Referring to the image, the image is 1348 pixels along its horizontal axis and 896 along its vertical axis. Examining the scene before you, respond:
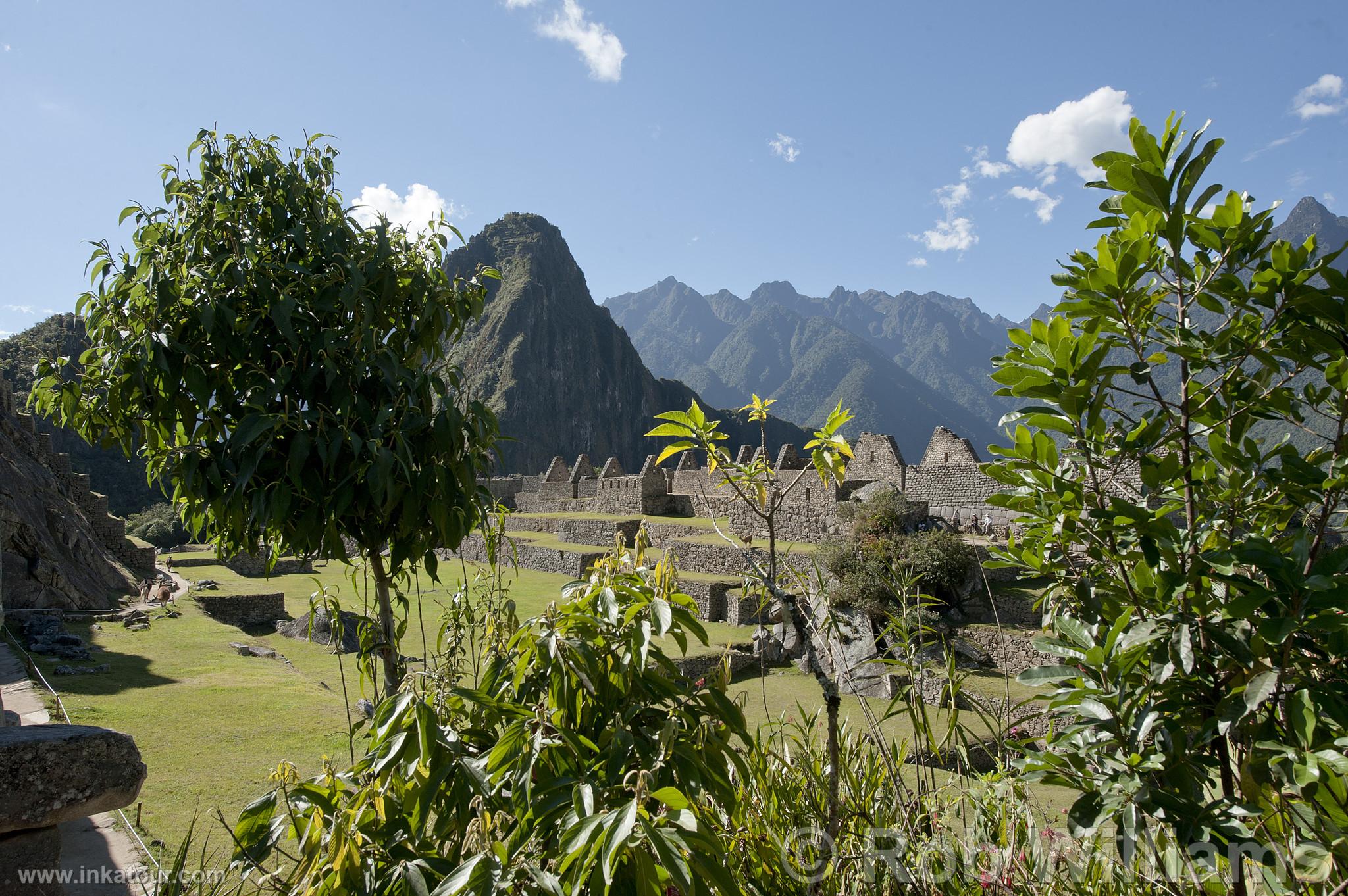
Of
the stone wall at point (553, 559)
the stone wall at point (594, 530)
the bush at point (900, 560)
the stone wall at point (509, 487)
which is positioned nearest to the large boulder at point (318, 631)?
the stone wall at point (553, 559)

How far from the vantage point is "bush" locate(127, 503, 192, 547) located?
2712 cm

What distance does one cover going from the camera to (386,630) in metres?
2.68

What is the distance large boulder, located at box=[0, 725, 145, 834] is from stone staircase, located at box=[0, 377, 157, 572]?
53.4 ft

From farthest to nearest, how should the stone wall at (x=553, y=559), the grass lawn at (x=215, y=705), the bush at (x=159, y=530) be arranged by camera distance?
the bush at (x=159, y=530), the stone wall at (x=553, y=559), the grass lawn at (x=215, y=705)

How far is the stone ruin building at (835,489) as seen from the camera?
1477 centimetres

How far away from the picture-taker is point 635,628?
157cm

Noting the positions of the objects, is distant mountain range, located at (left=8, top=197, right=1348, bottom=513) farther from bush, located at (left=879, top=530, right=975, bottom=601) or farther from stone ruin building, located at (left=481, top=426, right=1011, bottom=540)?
bush, located at (left=879, top=530, right=975, bottom=601)

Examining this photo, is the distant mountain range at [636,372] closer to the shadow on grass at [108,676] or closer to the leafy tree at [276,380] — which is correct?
the shadow on grass at [108,676]

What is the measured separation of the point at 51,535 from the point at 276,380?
11.7m

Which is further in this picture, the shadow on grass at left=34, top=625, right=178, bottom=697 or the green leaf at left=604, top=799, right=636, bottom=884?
the shadow on grass at left=34, top=625, right=178, bottom=697

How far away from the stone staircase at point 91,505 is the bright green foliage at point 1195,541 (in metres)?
18.0

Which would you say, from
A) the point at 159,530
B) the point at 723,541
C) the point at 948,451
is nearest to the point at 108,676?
the point at 723,541

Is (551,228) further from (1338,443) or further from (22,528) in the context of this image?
(1338,443)

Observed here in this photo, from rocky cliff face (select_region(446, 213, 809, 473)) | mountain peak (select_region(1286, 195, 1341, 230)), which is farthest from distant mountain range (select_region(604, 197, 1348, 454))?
rocky cliff face (select_region(446, 213, 809, 473))
